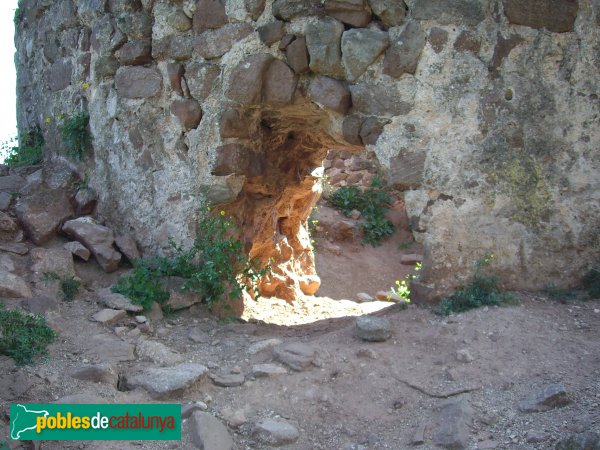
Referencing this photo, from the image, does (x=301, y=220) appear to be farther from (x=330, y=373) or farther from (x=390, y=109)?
(x=330, y=373)

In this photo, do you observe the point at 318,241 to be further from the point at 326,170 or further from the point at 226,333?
the point at 226,333

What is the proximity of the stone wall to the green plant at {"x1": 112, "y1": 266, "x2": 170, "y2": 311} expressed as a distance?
0.38 metres

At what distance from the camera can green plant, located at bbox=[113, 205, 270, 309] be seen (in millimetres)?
4422

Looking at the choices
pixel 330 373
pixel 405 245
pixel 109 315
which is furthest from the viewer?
pixel 405 245

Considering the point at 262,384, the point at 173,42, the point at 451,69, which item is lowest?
the point at 262,384

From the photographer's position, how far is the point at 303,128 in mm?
5195

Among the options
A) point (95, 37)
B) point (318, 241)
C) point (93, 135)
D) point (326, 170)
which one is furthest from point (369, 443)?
point (326, 170)

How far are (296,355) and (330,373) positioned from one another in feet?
0.83

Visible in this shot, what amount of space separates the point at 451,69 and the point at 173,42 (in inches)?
78.2

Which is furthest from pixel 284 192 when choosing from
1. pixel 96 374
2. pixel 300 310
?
pixel 96 374

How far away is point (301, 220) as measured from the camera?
671cm

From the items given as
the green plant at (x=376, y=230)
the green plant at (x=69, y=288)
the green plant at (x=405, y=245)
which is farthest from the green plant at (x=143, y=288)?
the green plant at (x=405, y=245)

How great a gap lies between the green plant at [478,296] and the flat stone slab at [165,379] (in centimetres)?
145

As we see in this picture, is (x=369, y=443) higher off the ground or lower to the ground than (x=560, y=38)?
lower
